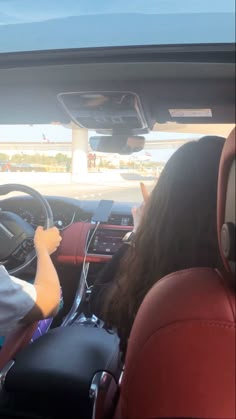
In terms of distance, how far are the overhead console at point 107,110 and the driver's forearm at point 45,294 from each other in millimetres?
708

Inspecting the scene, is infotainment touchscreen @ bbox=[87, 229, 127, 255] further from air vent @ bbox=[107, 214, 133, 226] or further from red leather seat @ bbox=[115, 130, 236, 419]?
red leather seat @ bbox=[115, 130, 236, 419]

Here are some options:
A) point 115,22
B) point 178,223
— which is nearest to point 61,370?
point 178,223

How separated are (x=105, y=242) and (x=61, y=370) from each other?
1631mm

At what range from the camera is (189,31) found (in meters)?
1.42

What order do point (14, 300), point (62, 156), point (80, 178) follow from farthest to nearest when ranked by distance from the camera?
point (80, 178), point (62, 156), point (14, 300)

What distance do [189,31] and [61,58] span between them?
525 millimetres

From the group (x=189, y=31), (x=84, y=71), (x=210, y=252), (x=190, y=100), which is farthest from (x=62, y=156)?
(x=210, y=252)

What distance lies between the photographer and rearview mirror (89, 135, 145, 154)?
196cm

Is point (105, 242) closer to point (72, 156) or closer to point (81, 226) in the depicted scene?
point (81, 226)

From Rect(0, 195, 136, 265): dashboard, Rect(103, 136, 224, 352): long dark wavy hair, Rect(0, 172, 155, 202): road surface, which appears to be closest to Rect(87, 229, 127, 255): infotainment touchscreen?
Rect(0, 195, 136, 265): dashboard

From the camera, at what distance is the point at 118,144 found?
78.0 inches

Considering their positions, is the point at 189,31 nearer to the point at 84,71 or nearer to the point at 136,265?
the point at 84,71

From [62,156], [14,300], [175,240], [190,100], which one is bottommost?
[14,300]

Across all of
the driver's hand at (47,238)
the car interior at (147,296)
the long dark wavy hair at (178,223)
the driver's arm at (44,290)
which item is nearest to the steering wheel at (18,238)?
the car interior at (147,296)
